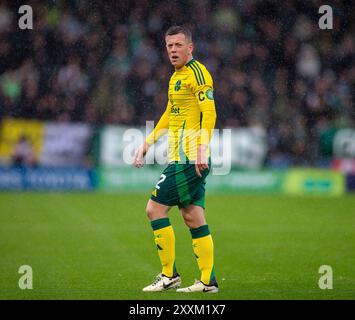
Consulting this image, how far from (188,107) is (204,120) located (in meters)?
0.30

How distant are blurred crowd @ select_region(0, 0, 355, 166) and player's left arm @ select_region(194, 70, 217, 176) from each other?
509 inches

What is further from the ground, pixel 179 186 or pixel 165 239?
pixel 179 186

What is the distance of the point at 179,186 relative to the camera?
7270 millimetres

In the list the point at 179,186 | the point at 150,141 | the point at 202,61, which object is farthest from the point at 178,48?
the point at 202,61

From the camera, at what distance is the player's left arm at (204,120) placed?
7070 millimetres

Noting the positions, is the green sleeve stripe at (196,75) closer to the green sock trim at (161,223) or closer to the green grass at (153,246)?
the green sock trim at (161,223)

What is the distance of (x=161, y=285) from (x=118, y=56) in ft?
48.2

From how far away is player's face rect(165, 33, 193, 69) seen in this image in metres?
7.27

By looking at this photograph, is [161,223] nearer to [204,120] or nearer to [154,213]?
[154,213]

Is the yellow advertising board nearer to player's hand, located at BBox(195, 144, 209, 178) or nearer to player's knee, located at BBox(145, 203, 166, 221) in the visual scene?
player's knee, located at BBox(145, 203, 166, 221)

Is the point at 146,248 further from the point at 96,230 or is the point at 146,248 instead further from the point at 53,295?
the point at 53,295

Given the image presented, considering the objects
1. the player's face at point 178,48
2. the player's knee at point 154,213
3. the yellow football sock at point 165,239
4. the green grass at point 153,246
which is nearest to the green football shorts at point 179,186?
the player's knee at point 154,213

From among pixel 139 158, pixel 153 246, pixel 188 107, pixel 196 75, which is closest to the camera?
pixel 196 75

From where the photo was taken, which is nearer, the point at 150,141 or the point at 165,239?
the point at 165,239
